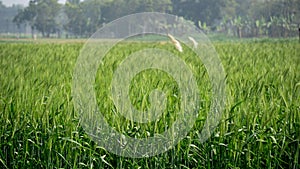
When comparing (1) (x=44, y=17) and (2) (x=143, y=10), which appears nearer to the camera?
(2) (x=143, y=10)

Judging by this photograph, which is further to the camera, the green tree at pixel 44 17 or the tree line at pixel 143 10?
the green tree at pixel 44 17

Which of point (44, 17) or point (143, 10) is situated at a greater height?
Result: point (143, 10)

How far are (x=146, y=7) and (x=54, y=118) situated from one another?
52.2 m

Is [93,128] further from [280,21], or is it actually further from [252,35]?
[252,35]

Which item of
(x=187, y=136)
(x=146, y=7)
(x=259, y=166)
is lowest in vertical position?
(x=259, y=166)

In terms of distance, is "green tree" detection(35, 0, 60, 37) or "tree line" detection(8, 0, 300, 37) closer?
"tree line" detection(8, 0, 300, 37)

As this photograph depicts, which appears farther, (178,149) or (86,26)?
(86,26)

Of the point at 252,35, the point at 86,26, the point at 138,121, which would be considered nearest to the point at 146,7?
the point at 86,26

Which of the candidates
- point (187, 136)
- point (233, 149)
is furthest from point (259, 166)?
point (187, 136)

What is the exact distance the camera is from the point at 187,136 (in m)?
2.11

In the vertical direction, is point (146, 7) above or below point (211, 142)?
above

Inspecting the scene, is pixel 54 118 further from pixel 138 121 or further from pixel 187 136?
pixel 187 136

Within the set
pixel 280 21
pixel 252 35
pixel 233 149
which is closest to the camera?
pixel 233 149

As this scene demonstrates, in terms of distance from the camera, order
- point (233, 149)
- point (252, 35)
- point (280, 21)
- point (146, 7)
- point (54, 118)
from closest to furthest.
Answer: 1. point (233, 149)
2. point (54, 118)
3. point (280, 21)
4. point (252, 35)
5. point (146, 7)
